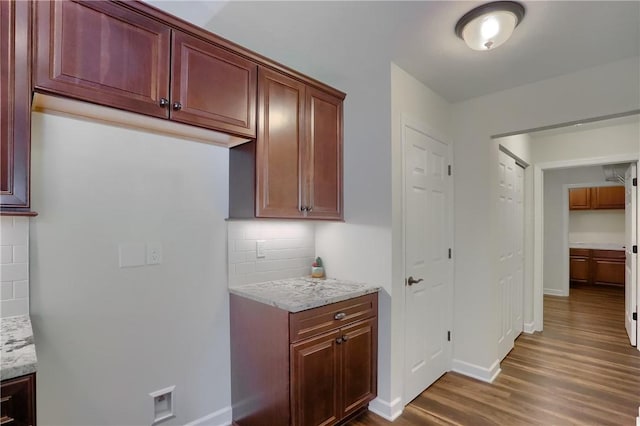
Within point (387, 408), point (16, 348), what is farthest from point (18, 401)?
point (387, 408)

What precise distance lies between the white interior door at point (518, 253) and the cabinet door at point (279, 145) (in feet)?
8.34

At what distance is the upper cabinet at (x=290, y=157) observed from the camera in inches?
76.0

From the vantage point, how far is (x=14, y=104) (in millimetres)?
1178

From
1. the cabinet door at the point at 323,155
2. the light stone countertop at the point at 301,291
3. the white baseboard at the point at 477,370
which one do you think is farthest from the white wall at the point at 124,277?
the white baseboard at the point at 477,370

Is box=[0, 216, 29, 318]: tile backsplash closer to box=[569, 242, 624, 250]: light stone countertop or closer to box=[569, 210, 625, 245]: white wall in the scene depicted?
box=[569, 242, 624, 250]: light stone countertop

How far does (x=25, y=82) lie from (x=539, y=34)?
2464mm

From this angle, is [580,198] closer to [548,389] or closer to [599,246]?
[599,246]

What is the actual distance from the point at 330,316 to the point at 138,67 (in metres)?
1.60

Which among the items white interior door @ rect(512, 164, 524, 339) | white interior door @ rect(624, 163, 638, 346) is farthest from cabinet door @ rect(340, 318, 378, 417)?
white interior door @ rect(624, 163, 638, 346)

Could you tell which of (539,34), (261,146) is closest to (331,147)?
(261,146)

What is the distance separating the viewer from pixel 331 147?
234 cm

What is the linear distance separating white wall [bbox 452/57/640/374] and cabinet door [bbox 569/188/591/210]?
5144mm

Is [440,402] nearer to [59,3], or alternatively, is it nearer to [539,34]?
[539,34]

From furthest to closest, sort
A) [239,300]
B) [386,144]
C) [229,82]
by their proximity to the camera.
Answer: [386,144] → [239,300] → [229,82]
